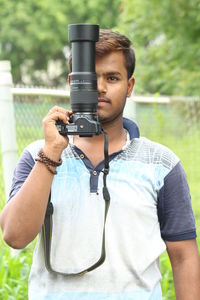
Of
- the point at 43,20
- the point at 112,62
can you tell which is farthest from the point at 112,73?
the point at 43,20

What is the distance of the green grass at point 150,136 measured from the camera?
4.68 metres

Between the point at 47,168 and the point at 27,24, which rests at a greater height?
the point at 47,168

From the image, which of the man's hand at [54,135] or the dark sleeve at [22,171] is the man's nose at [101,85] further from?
the dark sleeve at [22,171]

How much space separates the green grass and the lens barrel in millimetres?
2088

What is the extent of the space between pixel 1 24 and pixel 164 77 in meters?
22.8

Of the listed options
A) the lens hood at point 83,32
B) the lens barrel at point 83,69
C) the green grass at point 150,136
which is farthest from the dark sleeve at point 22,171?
the green grass at point 150,136

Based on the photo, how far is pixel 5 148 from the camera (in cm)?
483

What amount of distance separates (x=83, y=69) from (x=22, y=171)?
0.43 m

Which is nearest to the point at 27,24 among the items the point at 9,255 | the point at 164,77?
the point at 164,77

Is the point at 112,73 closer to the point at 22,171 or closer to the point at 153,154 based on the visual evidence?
the point at 153,154

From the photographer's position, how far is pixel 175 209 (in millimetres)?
2828

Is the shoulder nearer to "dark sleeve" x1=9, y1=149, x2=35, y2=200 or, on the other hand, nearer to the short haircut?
the short haircut

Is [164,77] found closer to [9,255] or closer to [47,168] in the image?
[9,255]

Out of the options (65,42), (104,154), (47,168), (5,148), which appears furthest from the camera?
(65,42)
